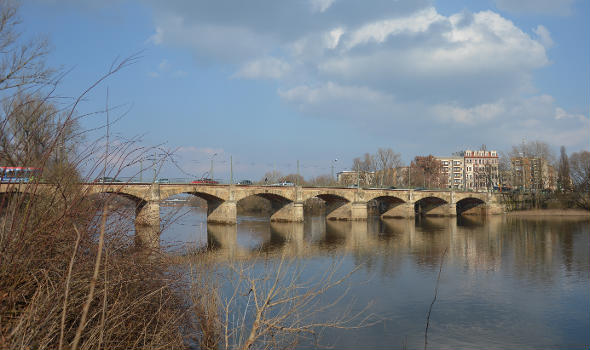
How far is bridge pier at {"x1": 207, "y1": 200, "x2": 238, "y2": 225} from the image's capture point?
1591 inches

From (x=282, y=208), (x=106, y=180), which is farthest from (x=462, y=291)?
(x=282, y=208)

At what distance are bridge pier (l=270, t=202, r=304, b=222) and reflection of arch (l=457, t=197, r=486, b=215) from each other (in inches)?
1166

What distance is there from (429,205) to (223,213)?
35380 mm

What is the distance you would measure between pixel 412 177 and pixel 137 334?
7601cm

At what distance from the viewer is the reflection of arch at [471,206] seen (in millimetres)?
62438

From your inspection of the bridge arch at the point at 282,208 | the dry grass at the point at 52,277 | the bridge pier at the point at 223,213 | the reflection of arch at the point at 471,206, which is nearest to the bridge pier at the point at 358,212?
the bridge arch at the point at 282,208

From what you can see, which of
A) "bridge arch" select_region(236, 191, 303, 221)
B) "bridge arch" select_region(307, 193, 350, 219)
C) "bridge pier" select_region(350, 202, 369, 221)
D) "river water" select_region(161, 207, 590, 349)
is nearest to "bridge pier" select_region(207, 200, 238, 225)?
"bridge arch" select_region(236, 191, 303, 221)

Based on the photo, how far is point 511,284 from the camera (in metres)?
15.3

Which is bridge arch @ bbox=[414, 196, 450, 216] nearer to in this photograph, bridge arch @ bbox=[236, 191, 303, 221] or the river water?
bridge arch @ bbox=[236, 191, 303, 221]

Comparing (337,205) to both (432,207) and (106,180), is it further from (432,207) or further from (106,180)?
(106,180)

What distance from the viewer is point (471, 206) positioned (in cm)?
6469

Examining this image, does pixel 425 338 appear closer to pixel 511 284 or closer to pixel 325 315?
pixel 325 315

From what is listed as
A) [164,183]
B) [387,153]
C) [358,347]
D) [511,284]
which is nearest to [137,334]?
[358,347]

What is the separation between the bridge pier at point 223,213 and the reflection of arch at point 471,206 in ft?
124
